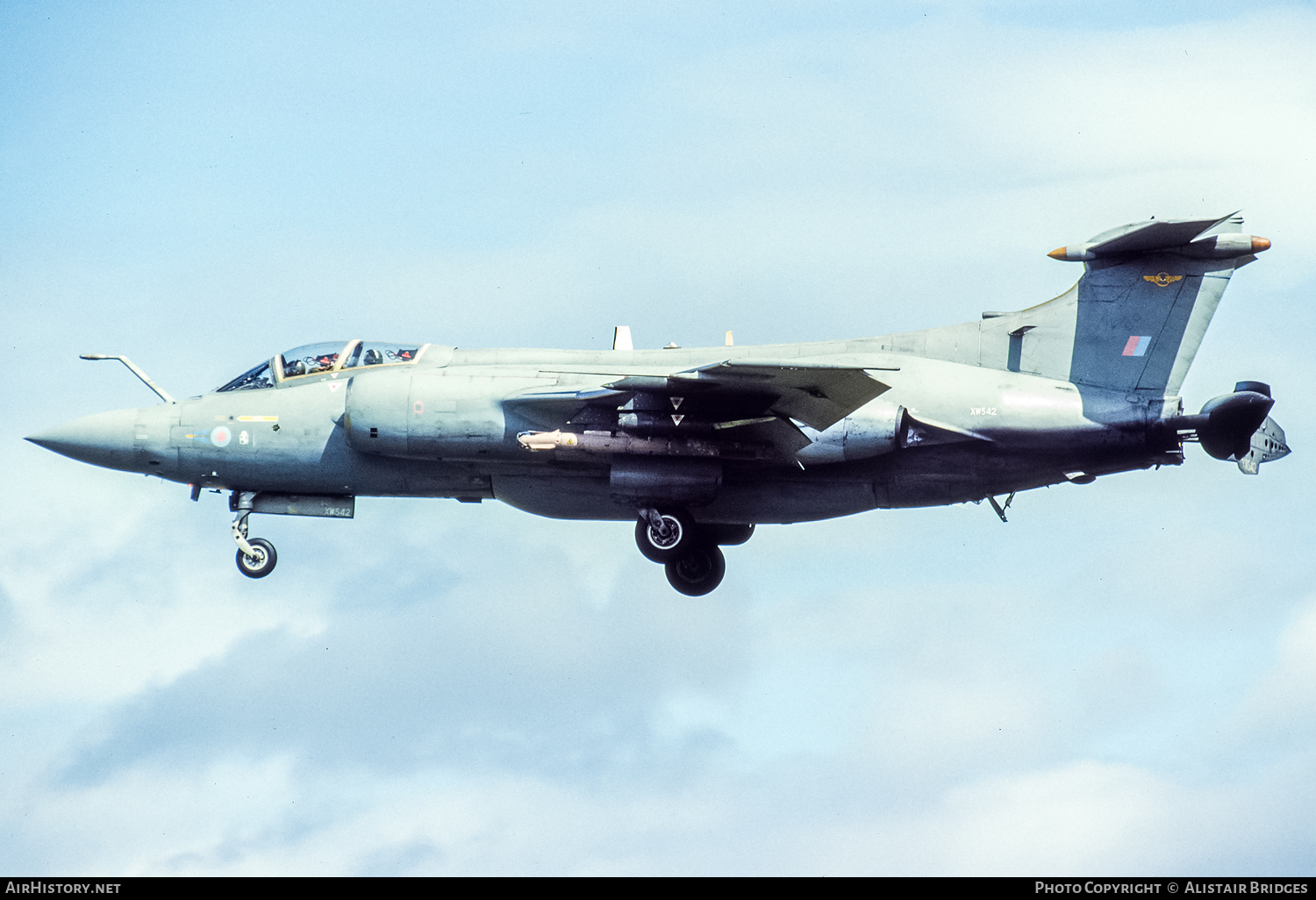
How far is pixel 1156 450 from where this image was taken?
22.8m

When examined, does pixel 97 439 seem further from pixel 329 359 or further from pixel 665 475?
pixel 665 475

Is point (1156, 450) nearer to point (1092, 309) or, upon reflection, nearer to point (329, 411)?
point (1092, 309)

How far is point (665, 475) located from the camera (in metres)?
23.3

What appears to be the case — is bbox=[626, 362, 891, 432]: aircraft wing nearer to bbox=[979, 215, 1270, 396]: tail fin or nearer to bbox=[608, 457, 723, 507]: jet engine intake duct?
bbox=[608, 457, 723, 507]: jet engine intake duct

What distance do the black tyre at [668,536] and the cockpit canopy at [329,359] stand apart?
14.0 feet

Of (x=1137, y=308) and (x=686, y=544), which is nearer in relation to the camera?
(x=1137, y=308)

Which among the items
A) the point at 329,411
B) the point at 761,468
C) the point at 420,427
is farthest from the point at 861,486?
the point at 329,411

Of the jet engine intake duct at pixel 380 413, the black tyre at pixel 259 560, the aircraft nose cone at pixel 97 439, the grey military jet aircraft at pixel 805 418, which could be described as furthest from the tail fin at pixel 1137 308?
the aircraft nose cone at pixel 97 439

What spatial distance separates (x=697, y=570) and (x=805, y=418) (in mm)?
3924

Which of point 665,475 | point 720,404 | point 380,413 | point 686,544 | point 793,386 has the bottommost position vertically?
point 686,544

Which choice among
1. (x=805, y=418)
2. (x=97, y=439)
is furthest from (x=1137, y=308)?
(x=97, y=439)

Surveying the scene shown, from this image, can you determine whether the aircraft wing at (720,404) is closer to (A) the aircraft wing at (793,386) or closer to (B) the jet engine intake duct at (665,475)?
(A) the aircraft wing at (793,386)

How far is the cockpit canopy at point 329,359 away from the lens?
2509cm
